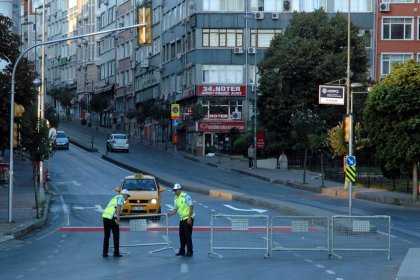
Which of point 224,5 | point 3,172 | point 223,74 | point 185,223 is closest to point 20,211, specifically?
point 185,223

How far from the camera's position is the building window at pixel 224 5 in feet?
295

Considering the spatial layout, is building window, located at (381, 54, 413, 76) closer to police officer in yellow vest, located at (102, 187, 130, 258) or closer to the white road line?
police officer in yellow vest, located at (102, 187, 130, 258)

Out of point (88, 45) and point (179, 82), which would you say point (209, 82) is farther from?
point (88, 45)

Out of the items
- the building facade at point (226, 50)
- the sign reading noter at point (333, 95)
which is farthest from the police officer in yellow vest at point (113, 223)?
the building facade at point (226, 50)

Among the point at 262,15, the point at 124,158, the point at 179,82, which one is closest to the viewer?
the point at 124,158

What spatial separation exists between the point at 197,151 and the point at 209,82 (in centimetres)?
631

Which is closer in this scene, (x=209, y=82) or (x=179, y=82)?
(x=209, y=82)

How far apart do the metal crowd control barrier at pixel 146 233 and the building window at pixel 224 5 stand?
58922mm

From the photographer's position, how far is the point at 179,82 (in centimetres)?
9950

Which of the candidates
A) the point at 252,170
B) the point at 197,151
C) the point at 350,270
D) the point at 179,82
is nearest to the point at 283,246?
the point at 350,270

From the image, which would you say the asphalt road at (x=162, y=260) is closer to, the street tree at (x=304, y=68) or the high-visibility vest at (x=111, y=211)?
the high-visibility vest at (x=111, y=211)

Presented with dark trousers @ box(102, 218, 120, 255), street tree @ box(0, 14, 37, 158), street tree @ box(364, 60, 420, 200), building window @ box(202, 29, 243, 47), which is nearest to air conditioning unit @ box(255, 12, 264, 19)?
building window @ box(202, 29, 243, 47)

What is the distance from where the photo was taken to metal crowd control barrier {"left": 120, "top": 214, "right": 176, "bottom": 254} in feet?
84.9

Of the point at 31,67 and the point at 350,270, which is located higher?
the point at 31,67
